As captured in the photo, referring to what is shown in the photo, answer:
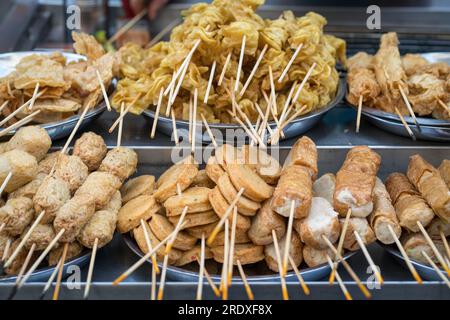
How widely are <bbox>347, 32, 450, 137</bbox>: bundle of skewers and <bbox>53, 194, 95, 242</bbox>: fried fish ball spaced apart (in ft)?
4.92

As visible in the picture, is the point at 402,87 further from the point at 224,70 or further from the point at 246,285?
the point at 246,285

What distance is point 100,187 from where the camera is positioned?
8.05 ft

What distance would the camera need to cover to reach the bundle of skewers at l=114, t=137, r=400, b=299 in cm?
227

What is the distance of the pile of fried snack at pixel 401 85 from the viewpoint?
296 centimetres

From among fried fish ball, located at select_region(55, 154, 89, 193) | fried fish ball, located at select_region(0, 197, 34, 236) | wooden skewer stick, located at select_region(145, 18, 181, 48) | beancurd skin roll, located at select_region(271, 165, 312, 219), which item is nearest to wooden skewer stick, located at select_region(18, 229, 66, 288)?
fried fish ball, located at select_region(0, 197, 34, 236)

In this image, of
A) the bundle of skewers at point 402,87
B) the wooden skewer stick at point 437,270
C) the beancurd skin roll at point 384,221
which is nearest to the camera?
the wooden skewer stick at point 437,270

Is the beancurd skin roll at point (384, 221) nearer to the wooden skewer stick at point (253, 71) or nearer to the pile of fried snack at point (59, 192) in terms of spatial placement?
the wooden skewer stick at point (253, 71)

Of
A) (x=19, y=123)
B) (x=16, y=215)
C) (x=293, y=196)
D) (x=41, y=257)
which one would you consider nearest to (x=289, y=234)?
(x=293, y=196)

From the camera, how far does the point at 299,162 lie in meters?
2.50

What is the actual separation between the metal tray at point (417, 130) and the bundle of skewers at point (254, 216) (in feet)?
1.72

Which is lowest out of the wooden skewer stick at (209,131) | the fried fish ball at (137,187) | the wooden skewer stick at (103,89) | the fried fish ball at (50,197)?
the fried fish ball at (137,187)

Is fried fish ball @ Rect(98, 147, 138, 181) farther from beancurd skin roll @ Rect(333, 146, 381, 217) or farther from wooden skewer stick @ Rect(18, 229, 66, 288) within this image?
beancurd skin roll @ Rect(333, 146, 381, 217)

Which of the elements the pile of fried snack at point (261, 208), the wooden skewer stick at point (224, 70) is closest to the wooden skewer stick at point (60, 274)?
the pile of fried snack at point (261, 208)
